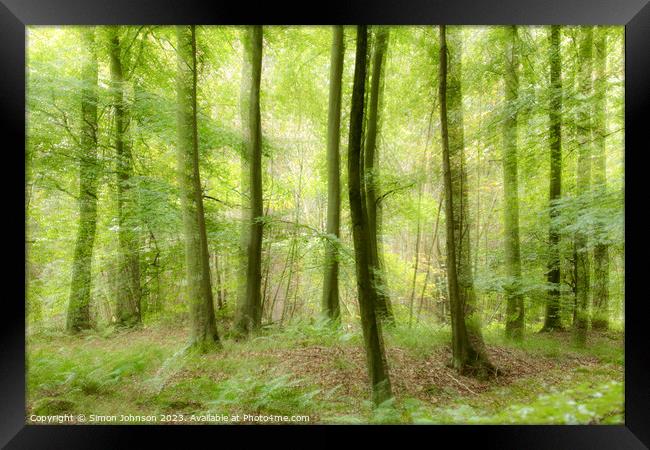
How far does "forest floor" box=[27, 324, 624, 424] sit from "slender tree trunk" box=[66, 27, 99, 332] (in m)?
0.39

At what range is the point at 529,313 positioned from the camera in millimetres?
3895

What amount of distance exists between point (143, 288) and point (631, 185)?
19.3 ft

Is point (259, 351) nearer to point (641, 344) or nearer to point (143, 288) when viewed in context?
point (143, 288)

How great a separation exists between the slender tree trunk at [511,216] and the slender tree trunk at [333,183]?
244 cm

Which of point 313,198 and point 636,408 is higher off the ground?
point 313,198

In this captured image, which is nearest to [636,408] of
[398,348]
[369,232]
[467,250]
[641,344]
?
[641,344]

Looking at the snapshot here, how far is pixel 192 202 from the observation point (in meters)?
3.85

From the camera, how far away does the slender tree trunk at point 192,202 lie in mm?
3705

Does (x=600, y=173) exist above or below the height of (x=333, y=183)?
below

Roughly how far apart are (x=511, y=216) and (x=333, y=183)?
2726 mm

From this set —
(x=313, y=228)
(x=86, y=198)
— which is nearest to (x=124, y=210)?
(x=86, y=198)
